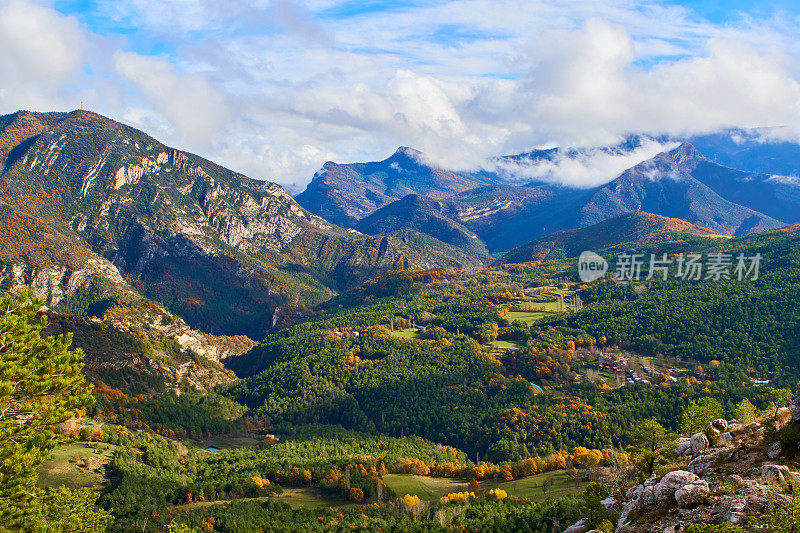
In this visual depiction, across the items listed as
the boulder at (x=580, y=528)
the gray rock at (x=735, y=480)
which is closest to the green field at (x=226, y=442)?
the boulder at (x=580, y=528)

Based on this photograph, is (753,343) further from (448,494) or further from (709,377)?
(448,494)

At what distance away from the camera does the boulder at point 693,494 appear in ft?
100

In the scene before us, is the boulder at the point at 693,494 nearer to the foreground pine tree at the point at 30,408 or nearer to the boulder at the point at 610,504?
the boulder at the point at 610,504

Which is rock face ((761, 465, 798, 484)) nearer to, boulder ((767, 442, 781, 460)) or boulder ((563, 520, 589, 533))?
boulder ((767, 442, 781, 460))

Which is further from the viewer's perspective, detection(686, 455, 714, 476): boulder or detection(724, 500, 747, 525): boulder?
detection(686, 455, 714, 476): boulder

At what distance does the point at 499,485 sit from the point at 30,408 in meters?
95.7

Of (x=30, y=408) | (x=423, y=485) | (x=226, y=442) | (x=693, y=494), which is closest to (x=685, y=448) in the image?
(x=693, y=494)

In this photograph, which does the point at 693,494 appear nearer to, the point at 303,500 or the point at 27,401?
the point at 27,401

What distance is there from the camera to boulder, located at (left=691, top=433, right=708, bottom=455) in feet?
131

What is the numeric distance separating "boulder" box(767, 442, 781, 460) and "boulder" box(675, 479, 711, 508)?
5580mm

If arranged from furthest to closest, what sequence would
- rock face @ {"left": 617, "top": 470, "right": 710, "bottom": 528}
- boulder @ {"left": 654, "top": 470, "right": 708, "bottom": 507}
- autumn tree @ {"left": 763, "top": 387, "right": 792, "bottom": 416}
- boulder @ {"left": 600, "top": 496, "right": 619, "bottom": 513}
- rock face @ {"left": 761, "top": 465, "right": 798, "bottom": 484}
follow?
autumn tree @ {"left": 763, "top": 387, "right": 792, "bottom": 416} < boulder @ {"left": 600, "top": 496, "right": 619, "bottom": 513} < boulder @ {"left": 654, "top": 470, "right": 708, "bottom": 507} < rock face @ {"left": 617, "top": 470, "right": 710, "bottom": 528} < rock face @ {"left": 761, "top": 465, "right": 798, "bottom": 484}

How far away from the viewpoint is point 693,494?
3078 centimetres

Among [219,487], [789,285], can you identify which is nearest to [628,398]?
[789,285]

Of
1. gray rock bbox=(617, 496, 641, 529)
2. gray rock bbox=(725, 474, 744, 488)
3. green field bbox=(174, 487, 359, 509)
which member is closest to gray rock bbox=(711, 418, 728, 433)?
gray rock bbox=(725, 474, 744, 488)
